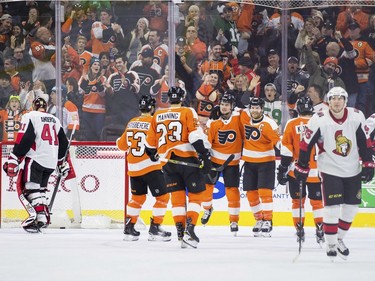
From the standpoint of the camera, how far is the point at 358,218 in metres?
10.2

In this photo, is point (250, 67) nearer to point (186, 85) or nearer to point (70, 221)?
point (186, 85)

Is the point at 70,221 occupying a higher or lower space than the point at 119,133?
lower

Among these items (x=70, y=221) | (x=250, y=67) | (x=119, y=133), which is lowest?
(x=70, y=221)

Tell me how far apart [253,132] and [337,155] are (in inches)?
103

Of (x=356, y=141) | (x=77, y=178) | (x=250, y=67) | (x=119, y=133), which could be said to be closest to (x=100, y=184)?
(x=77, y=178)

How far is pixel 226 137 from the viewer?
9.19 metres

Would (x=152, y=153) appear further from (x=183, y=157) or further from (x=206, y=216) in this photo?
(x=206, y=216)

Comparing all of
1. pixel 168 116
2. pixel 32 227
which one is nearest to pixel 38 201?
pixel 32 227

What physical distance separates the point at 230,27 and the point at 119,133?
190 cm

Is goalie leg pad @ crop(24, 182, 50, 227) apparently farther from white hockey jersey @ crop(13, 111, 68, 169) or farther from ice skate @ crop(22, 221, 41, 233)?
white hockey jersey @ crop(13, 111, 68, 169)

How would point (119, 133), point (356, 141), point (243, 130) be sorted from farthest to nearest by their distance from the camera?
point (119, 133)
point (243, 130)
point (356, 141)

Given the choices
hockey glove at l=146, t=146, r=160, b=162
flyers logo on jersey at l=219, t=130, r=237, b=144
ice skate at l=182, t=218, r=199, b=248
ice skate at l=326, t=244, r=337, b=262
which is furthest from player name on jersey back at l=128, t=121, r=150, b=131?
ice skate at l=326, t=244, r=337, b=262

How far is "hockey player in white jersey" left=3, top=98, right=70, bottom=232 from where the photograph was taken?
888 cm

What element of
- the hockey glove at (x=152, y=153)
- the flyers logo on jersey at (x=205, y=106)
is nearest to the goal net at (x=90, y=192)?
the flyers logo on jersey at (x=205, y=106)
